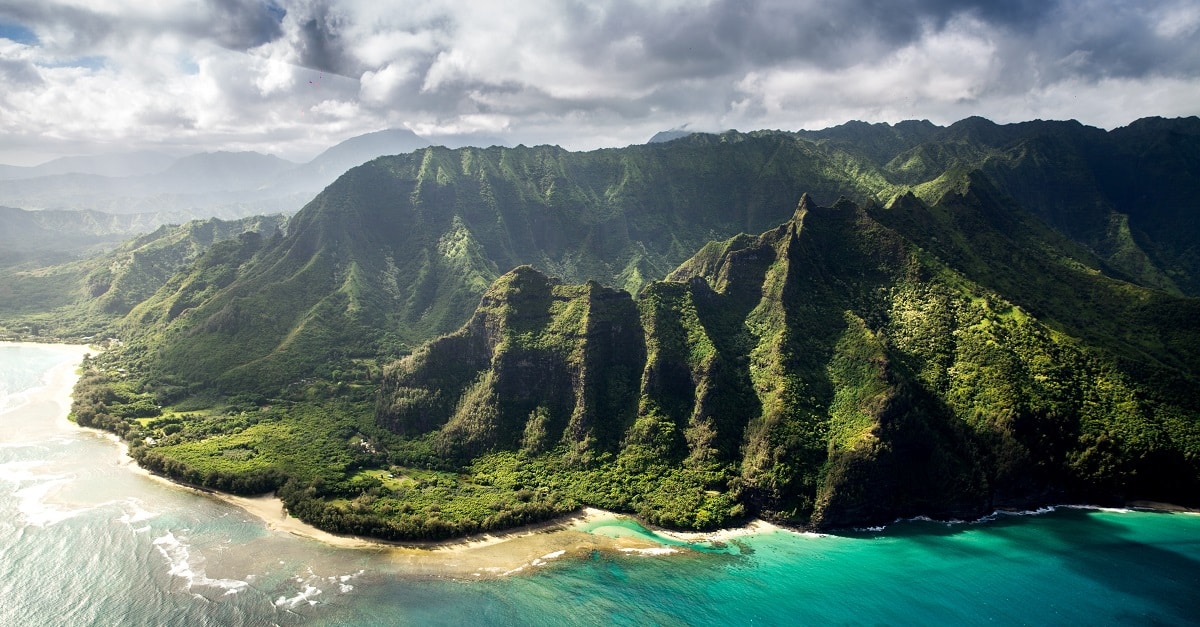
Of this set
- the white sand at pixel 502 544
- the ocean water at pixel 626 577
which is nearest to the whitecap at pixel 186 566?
the ocean water at pixel 626 577

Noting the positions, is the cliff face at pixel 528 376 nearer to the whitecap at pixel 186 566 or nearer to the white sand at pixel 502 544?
the white sand at pixel 502 544

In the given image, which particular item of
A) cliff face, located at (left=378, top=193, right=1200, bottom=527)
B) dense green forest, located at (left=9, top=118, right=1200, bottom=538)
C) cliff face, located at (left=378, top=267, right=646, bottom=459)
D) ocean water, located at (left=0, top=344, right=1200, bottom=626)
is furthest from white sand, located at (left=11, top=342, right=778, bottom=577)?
cliff face, located at (left=378, top=267, right=646, bottom=459)

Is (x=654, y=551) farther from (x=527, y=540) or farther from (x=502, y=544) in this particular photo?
(x=502, y=544)

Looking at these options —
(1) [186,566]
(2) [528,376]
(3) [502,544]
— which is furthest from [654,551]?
(1) [186,566]

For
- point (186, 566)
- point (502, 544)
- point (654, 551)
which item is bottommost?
point (186, 566)

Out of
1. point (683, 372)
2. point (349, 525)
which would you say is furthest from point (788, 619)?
point (349, 525)

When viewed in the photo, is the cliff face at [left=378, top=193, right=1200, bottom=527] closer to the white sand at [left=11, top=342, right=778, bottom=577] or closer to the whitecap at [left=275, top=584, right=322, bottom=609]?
the white sand at [left=11, top=342, right=778, bottom=577]
